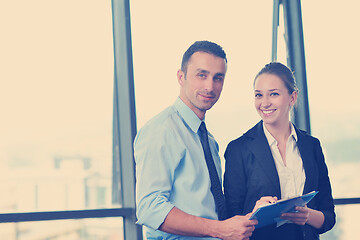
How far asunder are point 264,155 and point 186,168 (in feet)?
1.32

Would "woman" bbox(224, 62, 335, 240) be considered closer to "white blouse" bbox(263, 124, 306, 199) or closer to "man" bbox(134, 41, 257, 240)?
"white blouse" bbox(263, 124, 306, 199)

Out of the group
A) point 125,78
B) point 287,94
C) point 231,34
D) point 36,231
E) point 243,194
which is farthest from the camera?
point 231,34

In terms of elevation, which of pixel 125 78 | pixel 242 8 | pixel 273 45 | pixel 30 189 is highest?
pixel 242 8

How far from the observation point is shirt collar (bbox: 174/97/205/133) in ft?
6.47

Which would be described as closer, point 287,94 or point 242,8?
point 287,94

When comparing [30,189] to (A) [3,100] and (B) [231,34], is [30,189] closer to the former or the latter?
(A) [3,100]

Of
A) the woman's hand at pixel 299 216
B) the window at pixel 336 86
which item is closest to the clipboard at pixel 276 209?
the woman's hand at pixel 299 216

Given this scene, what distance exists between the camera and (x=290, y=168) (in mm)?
2076

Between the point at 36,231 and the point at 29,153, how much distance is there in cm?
49

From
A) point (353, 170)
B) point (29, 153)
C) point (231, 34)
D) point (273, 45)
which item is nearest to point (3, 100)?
point (29, 153)

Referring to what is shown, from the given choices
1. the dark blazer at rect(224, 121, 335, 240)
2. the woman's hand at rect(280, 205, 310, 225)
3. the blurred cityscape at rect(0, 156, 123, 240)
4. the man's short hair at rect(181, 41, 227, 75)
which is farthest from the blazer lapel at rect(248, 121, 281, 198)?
the blurred cityscape at rect(0, 156, 123, 240)

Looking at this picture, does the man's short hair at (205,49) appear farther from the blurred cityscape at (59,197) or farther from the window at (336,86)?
the window at (336,86)

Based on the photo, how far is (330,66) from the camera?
145 inches

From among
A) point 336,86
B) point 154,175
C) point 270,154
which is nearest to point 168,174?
point 154,175
